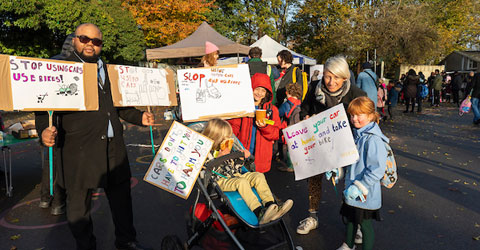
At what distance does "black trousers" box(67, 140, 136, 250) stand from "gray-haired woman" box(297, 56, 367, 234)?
6.18 ft

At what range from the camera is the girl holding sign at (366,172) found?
2.88 meters

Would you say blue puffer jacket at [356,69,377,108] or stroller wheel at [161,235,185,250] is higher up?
blue puffer jacket at [356,69,377,108]

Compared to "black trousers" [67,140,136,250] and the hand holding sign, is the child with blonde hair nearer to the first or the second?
"black trousers" [67,140,136,250]

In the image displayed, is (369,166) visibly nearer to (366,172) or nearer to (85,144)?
(366,172)

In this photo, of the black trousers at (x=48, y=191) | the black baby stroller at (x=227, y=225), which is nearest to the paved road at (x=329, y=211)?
the black trousers at (x=48, y=191)

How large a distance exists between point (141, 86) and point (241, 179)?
1.55 m

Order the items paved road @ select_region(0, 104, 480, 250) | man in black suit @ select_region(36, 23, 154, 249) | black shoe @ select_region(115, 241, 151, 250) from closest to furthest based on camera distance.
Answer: man in black suit @ select_region(36, 23, 154, 249)
black shoe @ select_region(115, 241, 151, 250)
paved road @ select_region(0, 104, 480, 250)

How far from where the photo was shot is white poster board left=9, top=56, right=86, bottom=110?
102 inches

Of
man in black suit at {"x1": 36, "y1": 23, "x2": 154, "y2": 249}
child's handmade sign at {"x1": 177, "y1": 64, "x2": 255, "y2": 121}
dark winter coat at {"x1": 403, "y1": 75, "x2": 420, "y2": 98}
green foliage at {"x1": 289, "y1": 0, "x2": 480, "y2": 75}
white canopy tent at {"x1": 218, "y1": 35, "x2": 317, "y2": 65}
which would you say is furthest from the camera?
green foliage at {"x1": 289, "y1": 0, "x2": 480, "y2": 75}

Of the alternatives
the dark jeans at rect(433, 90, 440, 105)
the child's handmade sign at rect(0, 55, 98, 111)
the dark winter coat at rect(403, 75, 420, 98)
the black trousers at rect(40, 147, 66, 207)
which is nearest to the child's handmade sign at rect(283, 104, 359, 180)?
the child's handmade sign at rect(0, 55, 98, 111)

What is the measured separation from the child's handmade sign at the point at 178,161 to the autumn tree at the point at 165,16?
19.5 meters

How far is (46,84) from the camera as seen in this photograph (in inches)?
108

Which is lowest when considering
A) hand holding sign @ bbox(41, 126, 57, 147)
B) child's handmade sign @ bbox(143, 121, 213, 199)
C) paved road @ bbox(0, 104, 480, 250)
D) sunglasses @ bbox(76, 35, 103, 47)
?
paved road @ bbox(0, 104, 480, 250)

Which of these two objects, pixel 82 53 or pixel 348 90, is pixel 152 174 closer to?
pixel 82 53
